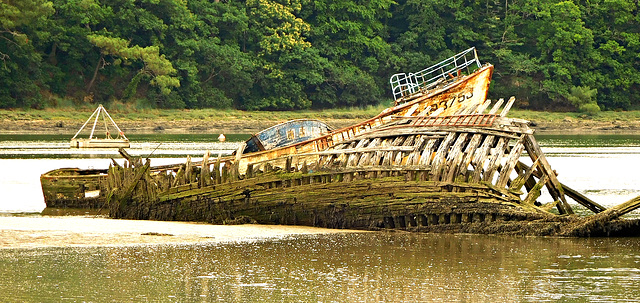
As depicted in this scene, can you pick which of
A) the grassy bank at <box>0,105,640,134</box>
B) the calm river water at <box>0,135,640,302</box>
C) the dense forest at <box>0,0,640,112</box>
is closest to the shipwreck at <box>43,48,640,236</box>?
the calm river water at <box>0,135,640,302</box>

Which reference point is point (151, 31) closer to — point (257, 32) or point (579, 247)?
point (257, 32)

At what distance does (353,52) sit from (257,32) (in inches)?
366

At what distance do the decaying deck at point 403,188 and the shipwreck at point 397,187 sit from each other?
2cm

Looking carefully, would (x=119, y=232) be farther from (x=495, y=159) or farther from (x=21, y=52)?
(x=21, y=52)

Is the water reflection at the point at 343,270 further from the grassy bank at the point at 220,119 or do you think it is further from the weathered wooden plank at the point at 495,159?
the grassy bank at the point at 220,119

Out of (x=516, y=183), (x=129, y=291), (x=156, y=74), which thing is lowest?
(x=129, y=291)

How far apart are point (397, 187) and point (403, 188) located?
0.45 feet

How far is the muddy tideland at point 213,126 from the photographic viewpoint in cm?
8131

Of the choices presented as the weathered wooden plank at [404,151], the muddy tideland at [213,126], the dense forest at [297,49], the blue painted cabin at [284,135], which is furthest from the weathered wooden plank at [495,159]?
the dense forest at [297,49]

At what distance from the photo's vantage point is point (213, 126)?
8819 centimetres

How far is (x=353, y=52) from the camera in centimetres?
9900

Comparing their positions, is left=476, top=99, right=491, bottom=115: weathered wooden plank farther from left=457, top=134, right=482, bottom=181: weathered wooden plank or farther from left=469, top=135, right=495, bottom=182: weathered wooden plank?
left=469, top=135, right=495, bottom=182: weathered wooden plank

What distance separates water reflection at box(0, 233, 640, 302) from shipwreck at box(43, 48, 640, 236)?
20.9 inches

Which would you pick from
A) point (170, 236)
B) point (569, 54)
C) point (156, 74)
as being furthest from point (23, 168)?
point (569, 54)
